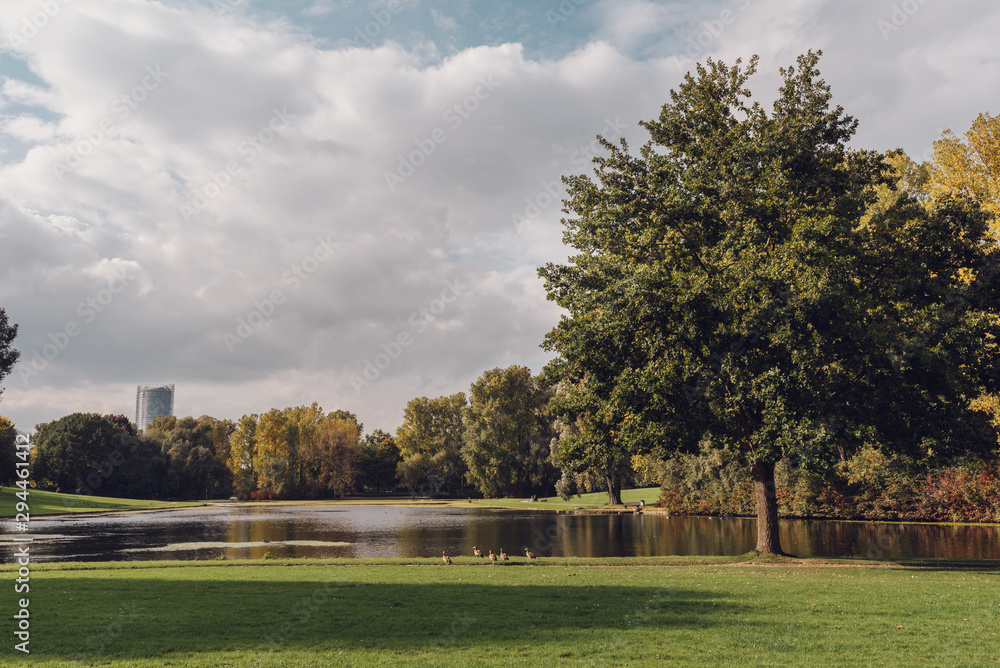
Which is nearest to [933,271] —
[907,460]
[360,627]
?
[907,460]

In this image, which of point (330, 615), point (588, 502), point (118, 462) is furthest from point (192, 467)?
point (330, 615)

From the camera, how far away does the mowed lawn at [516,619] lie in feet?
33.3

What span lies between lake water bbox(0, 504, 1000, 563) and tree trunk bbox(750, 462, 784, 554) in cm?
388

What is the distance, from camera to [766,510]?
86.6ft

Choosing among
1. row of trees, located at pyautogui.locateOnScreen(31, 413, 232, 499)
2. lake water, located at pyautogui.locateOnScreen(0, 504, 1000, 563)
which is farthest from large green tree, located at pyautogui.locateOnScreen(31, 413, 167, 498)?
lake water, located at pyautogui.locateOnScreen(0, 504, 1000, 563)

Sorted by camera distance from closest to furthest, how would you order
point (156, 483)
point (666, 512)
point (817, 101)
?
point (817, 101)
point (666, 512)
point (156, 483)

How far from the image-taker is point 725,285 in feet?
73.0

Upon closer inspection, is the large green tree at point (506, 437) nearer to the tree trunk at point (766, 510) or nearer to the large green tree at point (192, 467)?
the large green tree at point (192, 467)

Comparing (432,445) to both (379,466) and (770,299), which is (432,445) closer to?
(379,466)

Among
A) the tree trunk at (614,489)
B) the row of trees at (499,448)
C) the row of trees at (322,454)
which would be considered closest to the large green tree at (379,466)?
the row of trees at (322,454)

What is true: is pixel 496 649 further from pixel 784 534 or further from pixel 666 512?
pixel 666 512

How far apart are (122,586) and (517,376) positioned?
84753mm

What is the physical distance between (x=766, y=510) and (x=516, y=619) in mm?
17469

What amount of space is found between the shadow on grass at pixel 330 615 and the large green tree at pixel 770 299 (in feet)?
28.2
